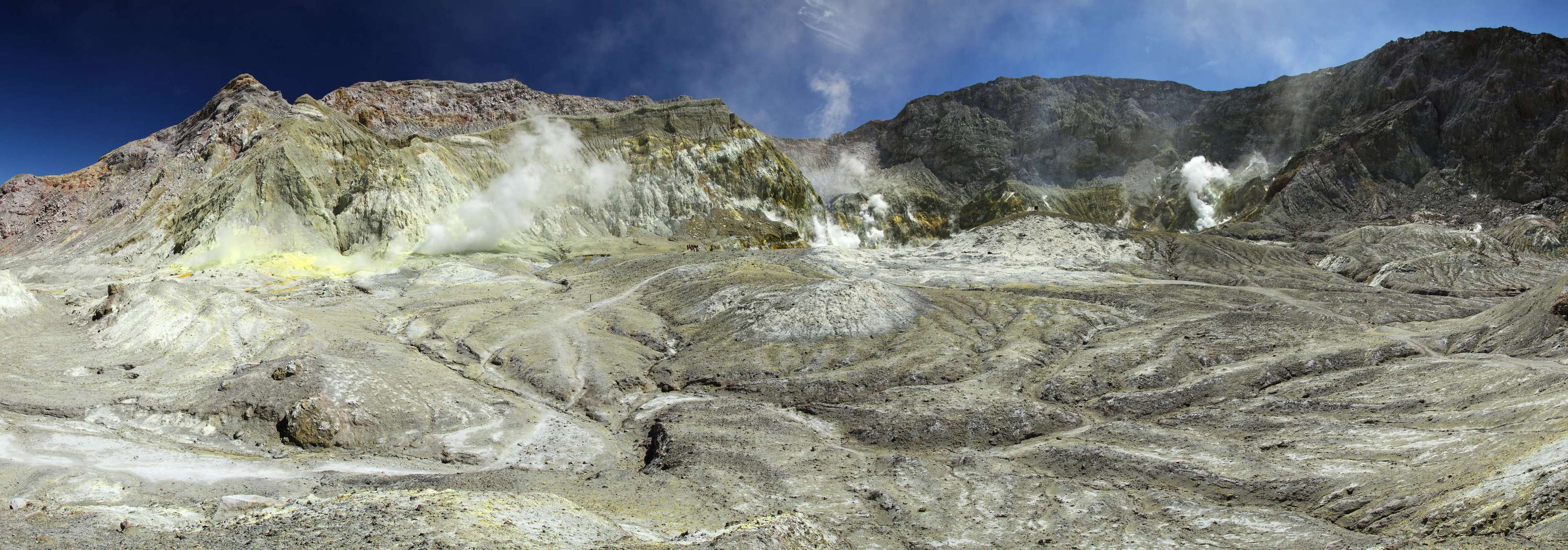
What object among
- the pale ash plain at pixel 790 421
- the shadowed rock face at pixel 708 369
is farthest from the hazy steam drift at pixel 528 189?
the pale ash plain at pixel 790 421

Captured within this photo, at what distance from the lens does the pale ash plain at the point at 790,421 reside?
1263 centimetres

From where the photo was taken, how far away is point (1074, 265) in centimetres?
5684

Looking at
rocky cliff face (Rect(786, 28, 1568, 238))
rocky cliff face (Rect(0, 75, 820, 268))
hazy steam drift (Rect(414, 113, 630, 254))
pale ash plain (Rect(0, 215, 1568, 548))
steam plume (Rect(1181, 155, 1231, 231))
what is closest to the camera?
pale ash plain (Rect(0, 215, 1568, 548))

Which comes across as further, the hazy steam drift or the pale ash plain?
the hazy steam drift

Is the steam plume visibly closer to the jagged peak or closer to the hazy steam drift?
the hazy steam drift

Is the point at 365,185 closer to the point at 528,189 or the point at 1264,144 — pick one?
the point at 528,189

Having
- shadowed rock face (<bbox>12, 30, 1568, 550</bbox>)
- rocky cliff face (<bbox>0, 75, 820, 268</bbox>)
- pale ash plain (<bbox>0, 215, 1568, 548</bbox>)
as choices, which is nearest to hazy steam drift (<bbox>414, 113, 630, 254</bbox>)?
rocky cliff face (<bbox>0, 75, 820, 268</bbox>)

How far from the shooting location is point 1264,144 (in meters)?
107

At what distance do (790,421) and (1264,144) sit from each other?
112m

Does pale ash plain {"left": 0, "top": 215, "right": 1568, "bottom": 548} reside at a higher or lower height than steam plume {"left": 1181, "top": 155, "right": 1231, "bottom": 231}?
lower

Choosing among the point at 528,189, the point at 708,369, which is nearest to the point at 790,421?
the point at 708,369

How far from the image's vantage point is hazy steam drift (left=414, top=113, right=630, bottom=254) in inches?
2527

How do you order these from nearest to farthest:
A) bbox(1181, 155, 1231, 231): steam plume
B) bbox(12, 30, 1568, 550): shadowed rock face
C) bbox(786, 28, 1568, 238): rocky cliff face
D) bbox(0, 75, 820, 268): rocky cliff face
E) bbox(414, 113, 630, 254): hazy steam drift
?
bbox(12, 30, 1568, 550): shadowed rock face → bbox(0, 75, 820, 268): rocky cliff face → bbox(414, 113, 630, 254): hazy steam drift → bbox(786, 28, 1568, 238): rocky cliff face → bbox(1181, 155, 1231, 231): steam plume

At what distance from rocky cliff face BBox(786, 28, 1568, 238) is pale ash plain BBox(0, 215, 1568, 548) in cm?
5699
